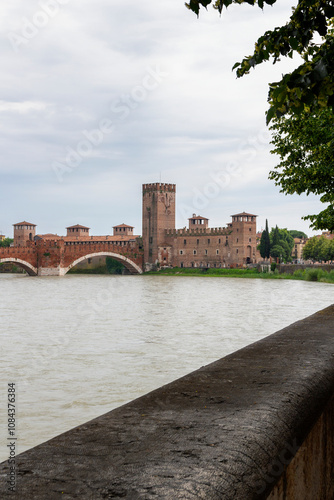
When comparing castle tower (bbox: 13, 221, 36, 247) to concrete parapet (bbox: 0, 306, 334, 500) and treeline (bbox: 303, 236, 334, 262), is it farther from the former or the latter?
concrete parapet (bbox: 0, 306, 334, 500)

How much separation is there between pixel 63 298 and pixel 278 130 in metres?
16.1

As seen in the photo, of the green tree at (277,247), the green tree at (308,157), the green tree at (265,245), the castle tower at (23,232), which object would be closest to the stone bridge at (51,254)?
the green tree at (265,245)

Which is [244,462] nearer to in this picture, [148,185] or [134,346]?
[134,346]

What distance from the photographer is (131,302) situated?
79.4ft

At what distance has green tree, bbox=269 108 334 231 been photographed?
35.8 feet

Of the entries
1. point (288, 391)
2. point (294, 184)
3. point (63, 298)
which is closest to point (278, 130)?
point (294, 184)

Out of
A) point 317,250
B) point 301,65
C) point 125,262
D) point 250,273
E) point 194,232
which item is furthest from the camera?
point 194,232

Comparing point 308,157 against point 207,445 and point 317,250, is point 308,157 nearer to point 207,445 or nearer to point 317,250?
point 207,445

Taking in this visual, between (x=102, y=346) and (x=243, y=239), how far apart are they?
166 ft

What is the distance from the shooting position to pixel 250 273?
5172cm

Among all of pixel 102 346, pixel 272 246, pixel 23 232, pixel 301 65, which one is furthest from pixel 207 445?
pixel 23 232

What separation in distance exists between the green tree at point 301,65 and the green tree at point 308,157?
7802mm

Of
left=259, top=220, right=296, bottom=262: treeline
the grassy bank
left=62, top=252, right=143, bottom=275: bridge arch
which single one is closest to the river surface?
the grassy bank

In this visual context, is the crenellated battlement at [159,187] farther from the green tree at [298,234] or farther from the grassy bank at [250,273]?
the green tree at [298,234]
